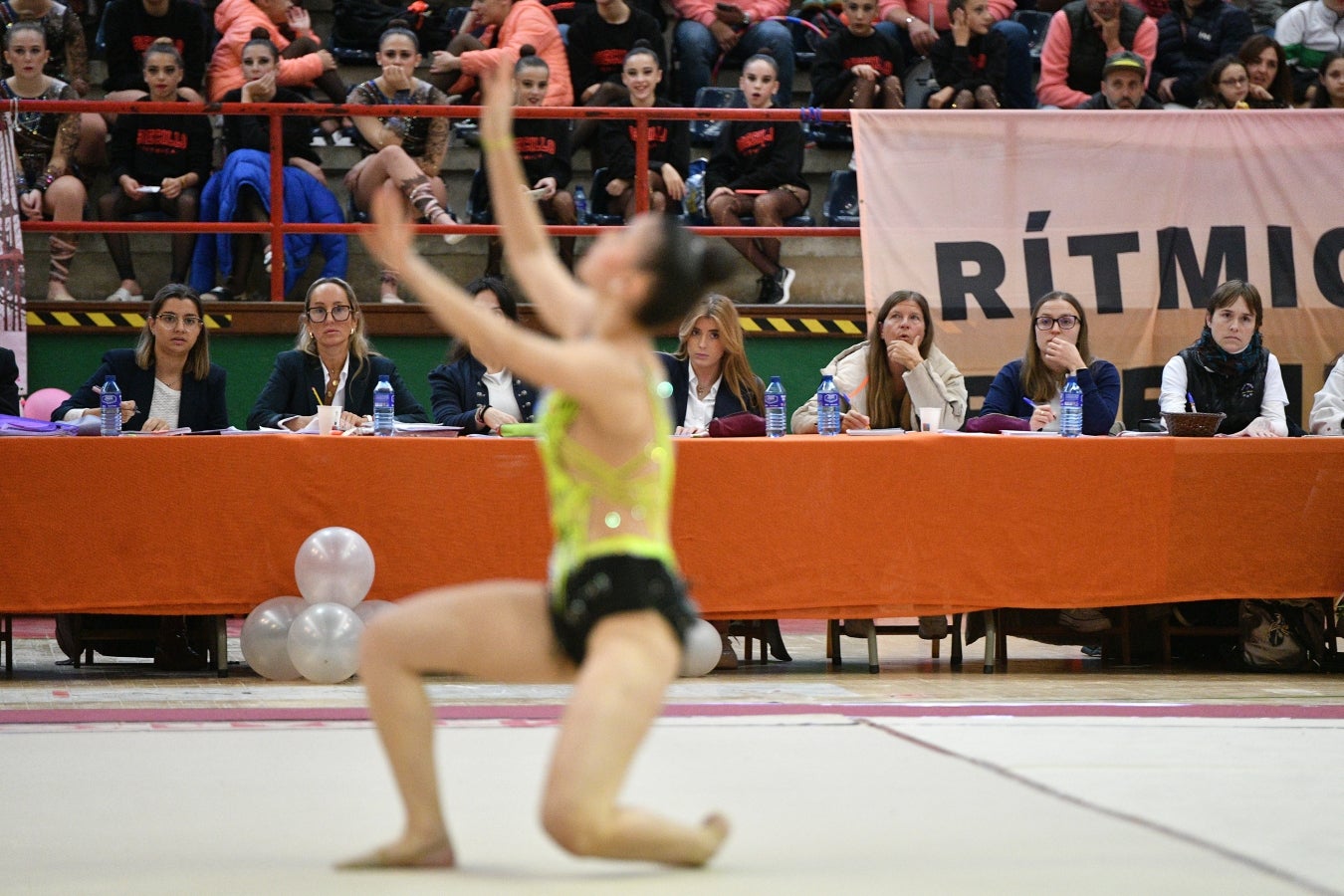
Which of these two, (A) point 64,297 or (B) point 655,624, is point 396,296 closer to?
(A) point 64,297

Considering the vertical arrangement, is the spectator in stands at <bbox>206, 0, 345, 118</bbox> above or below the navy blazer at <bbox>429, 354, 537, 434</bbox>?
above

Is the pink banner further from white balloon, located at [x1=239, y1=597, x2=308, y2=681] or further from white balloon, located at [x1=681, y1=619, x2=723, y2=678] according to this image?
white balloon, located at [x1=239, y1=597, x2=308, y2=681]

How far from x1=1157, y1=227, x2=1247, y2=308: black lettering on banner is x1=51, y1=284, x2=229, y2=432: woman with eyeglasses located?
4.98 m

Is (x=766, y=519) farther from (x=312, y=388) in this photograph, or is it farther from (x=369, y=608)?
(x=312, y=388)

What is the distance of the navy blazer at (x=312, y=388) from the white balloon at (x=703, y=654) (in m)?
1.53

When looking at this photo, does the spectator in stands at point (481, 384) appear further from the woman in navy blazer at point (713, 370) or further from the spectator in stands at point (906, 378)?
the spectator in stands at point (906, 378)

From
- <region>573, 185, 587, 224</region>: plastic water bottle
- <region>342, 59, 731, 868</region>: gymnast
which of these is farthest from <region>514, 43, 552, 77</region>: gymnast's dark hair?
<region>342, 59, 731, 868</region>: gymnast

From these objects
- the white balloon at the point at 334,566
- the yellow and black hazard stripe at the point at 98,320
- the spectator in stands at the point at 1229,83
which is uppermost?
the spectator in stands at the point at 1229,83

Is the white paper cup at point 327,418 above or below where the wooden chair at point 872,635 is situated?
above

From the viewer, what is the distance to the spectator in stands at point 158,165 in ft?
30.3

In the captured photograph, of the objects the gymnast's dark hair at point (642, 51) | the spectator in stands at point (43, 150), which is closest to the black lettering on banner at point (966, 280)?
the gymnast's dark hair at point (642, 51)

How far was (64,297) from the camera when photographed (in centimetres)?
923

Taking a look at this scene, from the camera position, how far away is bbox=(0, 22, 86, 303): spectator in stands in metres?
9.12

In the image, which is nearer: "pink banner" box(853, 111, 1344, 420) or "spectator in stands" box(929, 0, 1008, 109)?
"pink banner" box(853, 111, 1344, 420)
